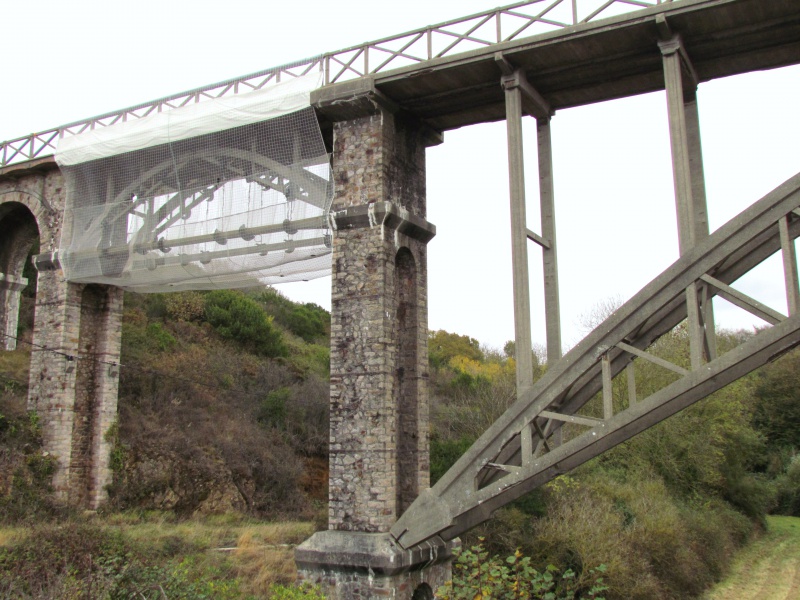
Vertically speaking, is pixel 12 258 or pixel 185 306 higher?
pixel 185 306

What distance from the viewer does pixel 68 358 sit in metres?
14.8

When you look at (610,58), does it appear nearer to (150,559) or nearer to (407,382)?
(407,382)

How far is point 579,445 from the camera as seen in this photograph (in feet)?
29.2

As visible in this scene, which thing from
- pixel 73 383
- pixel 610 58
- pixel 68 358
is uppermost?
pixel 610 58

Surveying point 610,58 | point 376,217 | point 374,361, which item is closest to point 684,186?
point 610,58

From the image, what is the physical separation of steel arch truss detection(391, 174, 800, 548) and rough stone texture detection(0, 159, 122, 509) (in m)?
7.71

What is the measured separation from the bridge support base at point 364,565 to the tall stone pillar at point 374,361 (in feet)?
0.05

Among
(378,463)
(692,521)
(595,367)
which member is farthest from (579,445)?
(692,521)

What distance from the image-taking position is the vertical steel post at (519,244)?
32.0ft

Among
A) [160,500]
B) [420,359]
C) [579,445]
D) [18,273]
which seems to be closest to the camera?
[579,445]

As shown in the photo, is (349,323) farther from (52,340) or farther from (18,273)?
(18,273)

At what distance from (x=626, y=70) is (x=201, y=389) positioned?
15517 millimetres

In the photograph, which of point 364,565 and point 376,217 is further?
point 376,217

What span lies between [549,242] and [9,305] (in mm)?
13911
